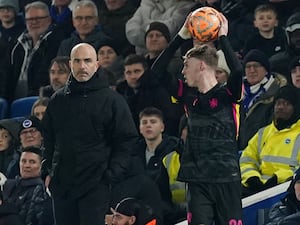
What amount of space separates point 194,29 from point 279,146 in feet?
8.29

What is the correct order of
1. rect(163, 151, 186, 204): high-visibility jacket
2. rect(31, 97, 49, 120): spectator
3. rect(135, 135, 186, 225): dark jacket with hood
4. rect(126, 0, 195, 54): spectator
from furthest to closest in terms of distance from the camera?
rect(126, 0, 195, 54): spectator
rect(31, 97, 49, 120): spectator
rect(163, 151, 186, 204): high-visibility jacket
rect(135, 135, 186, 225): dark jacket with hood

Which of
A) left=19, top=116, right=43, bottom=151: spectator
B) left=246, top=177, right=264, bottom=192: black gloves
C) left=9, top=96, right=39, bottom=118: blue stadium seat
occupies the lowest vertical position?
left=246, top=177, right=264, bottom=192: black gloves

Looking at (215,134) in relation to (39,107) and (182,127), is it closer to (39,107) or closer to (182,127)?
(182,127)

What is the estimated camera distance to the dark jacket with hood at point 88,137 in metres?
10.0

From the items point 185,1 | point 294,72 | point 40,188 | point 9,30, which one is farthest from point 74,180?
point 9,30

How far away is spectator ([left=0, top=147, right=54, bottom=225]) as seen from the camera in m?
11.9

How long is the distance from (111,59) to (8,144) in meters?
1.68

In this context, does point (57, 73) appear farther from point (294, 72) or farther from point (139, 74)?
point (294, 72)

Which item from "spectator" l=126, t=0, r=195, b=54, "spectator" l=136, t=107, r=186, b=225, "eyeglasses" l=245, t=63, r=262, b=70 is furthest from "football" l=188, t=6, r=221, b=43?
"spectator" l=126, t=0, r=195, b=54

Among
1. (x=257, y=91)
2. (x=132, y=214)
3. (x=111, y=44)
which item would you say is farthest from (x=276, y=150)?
(x=111, y=44)

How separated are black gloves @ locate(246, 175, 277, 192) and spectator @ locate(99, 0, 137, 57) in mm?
3870

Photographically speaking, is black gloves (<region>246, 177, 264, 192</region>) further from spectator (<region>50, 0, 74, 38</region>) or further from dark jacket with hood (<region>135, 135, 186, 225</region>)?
spectator (<region>50, 0, 74, 38</region>)

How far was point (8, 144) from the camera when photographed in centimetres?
1359

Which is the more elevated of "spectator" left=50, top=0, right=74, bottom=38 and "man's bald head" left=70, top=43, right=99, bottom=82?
"spectator" left=50, top=0, right=74, bottom=38
